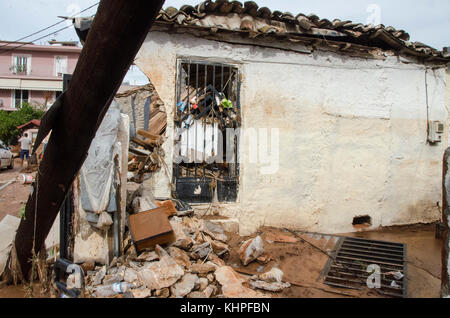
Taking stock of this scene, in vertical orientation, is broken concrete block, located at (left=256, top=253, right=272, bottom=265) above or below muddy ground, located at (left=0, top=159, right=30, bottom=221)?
below

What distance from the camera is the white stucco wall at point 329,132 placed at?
5.09 metres

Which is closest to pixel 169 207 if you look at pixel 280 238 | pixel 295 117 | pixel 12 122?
pixel 280 238

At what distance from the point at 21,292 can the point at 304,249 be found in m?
3.84

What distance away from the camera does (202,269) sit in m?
3.38

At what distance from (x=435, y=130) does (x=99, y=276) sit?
742 cm

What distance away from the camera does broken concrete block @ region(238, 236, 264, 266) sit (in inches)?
154

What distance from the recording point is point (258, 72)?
17.1 feet

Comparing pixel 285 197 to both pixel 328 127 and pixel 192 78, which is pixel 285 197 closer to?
pixel 328 127

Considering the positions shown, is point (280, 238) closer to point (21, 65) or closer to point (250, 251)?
point (250, 251)

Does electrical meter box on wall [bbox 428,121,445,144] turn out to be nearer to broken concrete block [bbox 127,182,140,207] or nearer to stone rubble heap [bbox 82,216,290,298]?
stone rubble heap [bbox 82,216,290,298]

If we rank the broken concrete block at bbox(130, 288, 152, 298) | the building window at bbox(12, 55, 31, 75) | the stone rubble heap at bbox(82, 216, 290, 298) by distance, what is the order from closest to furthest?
the broken concrete block at bbox(130, 288, 152, 298), the stone rubble heap at bbox(82, 216, 290, 298), the building window at bbox(12, 55, 31, 75)

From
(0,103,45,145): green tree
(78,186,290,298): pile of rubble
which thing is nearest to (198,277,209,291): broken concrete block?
(78,186,290,298): pile of rubble

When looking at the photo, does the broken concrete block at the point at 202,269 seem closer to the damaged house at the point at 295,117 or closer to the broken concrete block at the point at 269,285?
the broken concrete block at the point at 269,285

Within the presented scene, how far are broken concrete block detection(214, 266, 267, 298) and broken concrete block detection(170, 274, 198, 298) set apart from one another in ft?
1.05
